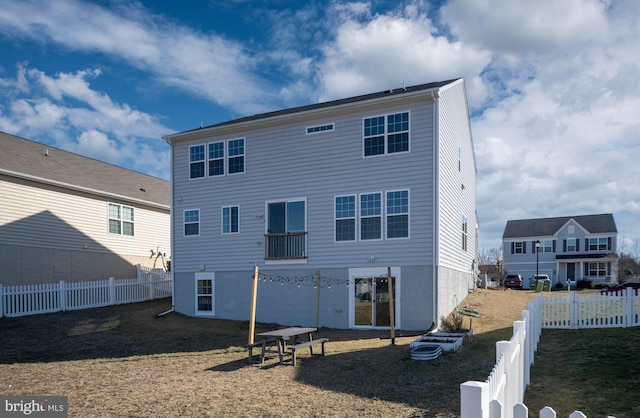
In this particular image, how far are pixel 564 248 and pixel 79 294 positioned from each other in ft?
141

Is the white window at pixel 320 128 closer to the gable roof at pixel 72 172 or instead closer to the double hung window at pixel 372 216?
the double hung window at pixel 372 216

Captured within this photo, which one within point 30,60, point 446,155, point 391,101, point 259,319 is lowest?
point 259,319

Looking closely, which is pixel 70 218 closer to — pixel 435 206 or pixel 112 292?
pixel 112 292

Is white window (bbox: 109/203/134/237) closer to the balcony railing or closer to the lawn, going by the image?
the lawn

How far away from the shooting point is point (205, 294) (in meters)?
19.4

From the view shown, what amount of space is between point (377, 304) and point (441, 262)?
2560 mm

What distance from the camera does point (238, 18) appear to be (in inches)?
618

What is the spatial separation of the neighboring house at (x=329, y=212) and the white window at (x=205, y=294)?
41 mm

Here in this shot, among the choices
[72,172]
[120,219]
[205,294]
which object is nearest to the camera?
[205,294]

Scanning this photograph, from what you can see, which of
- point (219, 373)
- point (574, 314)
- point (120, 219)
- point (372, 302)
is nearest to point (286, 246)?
point (372, 302)

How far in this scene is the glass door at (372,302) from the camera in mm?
15711

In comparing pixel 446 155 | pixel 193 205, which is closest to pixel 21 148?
pixel 193 205

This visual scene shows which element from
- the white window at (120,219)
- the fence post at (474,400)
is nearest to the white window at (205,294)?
the white window at (120,219)

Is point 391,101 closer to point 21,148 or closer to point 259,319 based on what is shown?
point 259,319
